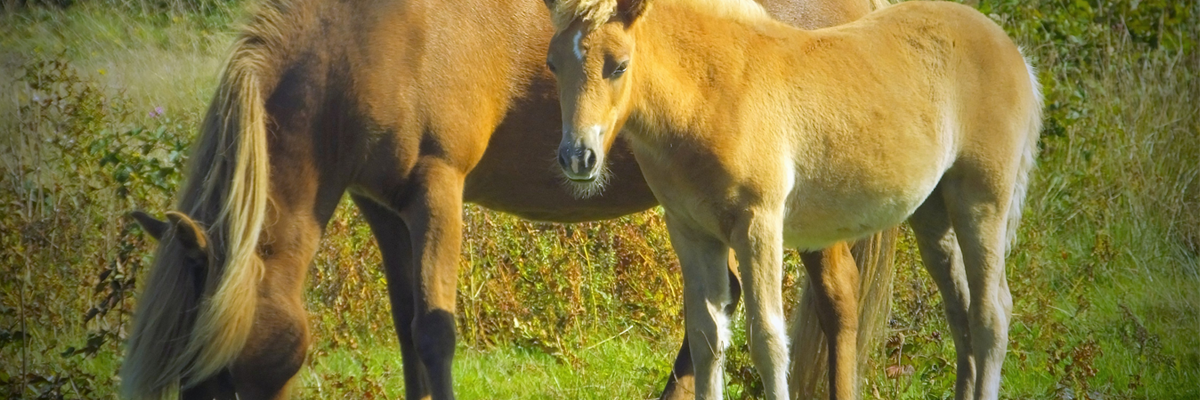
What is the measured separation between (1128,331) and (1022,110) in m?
2.27

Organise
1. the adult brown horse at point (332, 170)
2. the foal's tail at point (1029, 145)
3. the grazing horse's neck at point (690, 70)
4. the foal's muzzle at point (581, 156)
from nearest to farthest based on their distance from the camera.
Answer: the foal's muzzle at point (581, 156), the grazing horse's neck at point (690, 70), the adult brown horse at point (332, 170), the foal's tail at point (1029, 145)

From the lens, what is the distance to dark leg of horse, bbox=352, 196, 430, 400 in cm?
451

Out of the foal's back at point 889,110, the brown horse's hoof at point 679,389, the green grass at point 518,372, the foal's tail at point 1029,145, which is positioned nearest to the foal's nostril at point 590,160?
the foal's back at point 889,110

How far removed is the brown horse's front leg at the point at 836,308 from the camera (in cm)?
452

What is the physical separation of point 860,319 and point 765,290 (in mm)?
1723

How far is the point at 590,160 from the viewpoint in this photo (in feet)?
9.65

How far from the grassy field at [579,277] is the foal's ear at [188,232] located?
1211 millimetres

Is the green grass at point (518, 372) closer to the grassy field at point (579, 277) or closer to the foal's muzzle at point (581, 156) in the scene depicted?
the grassy field at point (579, 277)

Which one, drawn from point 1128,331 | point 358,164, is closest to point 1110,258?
point 1128,331

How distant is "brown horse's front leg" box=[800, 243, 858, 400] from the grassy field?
366 mm

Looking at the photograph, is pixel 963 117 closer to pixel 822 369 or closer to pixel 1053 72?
pixel 822 369

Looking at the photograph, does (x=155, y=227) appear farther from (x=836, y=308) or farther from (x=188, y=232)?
(x=836, y=308)

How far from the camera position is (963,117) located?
12.6 feet

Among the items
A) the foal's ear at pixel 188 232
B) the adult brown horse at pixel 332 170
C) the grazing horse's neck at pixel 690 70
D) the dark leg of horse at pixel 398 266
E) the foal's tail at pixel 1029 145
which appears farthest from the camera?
the dark leg of horse at pixel 398 266
